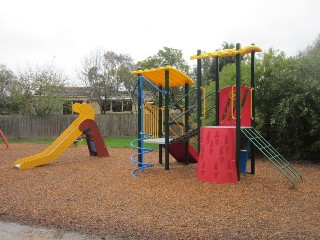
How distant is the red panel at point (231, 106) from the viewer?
9.03m

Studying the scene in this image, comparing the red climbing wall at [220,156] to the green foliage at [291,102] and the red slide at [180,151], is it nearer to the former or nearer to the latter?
the red slide at [180,151]

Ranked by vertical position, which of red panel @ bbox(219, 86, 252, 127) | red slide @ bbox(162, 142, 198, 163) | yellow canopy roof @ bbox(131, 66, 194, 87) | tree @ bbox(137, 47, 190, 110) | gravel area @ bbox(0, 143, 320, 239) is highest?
tree @ bbox(137, 47, 190, 110)

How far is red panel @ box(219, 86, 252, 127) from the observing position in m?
9.03

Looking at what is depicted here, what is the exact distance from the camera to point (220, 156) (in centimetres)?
775

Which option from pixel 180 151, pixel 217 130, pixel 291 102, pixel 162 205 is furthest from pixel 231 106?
pixel 162 205

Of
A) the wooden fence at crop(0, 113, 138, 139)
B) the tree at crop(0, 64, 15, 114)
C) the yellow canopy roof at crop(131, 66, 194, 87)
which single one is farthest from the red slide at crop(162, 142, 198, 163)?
the tree at crop(0, 64, 15, 114)

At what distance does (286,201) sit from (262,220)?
1.36 m

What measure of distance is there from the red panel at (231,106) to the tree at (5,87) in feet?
81.3

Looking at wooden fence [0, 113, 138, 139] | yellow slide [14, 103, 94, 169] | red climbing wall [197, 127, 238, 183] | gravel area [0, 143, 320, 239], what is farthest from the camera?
wooden fence [0, 113, 138, 139]

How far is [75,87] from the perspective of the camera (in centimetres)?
3522

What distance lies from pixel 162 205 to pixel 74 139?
6.59 m

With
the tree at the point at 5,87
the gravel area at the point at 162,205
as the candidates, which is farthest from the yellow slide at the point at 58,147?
the tree at the point at 5,87

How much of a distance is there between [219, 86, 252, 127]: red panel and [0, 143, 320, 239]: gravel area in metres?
1.47

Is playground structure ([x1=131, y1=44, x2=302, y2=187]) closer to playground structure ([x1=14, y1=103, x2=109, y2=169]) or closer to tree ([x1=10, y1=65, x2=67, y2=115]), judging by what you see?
playground structure ([x1=14, y1=103, x2=109, y2=169])
